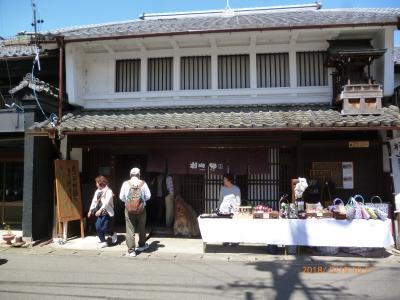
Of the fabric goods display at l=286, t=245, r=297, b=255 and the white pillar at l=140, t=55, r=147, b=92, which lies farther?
the white pillar at l=140, t=55, r=147, b=92

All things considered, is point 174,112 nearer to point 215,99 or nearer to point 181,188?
point 215,99

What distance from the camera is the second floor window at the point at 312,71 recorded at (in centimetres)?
1121

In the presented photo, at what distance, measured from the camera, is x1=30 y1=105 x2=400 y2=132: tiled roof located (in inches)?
344

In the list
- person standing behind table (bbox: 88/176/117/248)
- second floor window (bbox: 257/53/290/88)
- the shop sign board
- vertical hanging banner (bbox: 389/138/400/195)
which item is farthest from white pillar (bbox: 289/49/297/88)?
person standing behind table (bbox: 88/176/117/248)

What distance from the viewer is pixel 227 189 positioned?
31.6 feet

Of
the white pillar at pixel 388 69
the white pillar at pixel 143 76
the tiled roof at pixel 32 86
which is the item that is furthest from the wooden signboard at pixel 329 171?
the tiled roof at pixel 32 86

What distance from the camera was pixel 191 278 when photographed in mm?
6863

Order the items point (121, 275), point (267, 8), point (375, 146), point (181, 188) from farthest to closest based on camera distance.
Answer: point (267, 8), point (181, 188), point (375, 146), point (121, 275)

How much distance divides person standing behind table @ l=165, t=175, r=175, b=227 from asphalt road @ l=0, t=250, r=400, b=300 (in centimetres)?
309

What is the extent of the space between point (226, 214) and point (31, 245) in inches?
202

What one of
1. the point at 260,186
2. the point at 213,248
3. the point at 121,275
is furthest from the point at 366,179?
the point at 121,275

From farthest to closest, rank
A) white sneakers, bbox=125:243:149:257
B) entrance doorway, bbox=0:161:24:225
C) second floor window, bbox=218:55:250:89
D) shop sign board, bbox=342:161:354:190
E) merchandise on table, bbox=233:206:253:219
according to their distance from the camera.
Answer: entrance doorway, bbox=0:161:24:225 < second floor window, bbox=218:55:250:89 < shop sign board, bbox=342:161:354:190 < merchandise on table, bbox=233:206:253:219 < white sneakers, bbox=125:243:149:257
